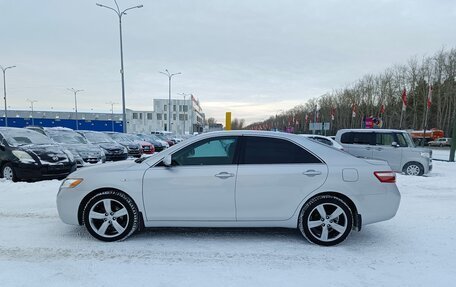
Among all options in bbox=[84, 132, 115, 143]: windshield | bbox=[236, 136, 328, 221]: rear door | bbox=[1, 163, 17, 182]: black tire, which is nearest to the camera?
bbox=[236, 136, 328, 221]: rear door

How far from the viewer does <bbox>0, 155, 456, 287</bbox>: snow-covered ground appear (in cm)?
316

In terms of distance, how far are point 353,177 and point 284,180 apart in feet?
3.16

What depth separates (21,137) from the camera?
9414mm

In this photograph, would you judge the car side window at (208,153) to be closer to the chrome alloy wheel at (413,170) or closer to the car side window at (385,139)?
the car side window at (385,139)

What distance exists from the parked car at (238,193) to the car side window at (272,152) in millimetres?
14

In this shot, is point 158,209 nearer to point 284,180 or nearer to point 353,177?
point 284,180

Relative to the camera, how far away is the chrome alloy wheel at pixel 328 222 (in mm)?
4055

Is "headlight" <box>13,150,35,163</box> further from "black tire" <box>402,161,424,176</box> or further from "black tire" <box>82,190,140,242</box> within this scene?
"black tire" <box>402,161,424,176</box>

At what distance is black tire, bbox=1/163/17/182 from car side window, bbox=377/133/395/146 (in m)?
12.6

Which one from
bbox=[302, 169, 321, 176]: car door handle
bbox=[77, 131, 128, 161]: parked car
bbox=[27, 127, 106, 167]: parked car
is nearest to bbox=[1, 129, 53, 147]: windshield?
bbox=[27, 127, 106, 167]: parked car

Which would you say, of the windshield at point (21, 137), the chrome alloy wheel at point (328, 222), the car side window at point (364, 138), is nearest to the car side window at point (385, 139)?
the car side window at point (364, 138)

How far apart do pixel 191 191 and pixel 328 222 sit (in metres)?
1.94

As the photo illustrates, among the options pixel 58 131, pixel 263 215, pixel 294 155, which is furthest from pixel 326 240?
pixel 58 131

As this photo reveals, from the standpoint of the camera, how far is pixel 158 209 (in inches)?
161
